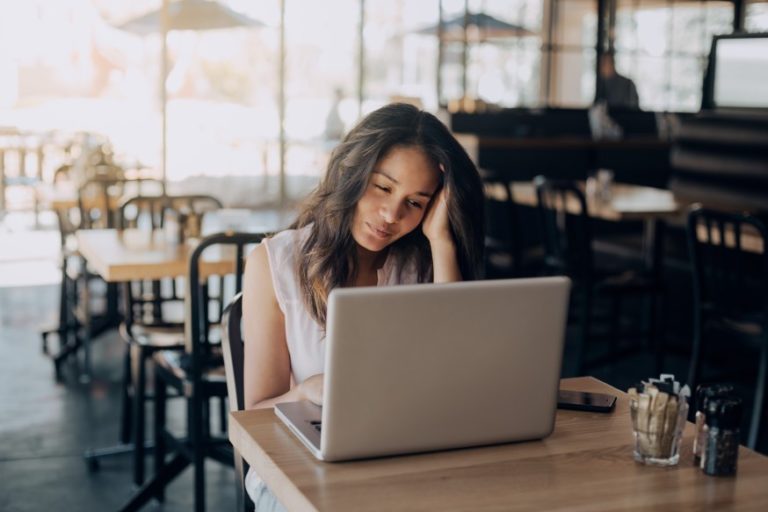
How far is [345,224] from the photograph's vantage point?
5.90 feet

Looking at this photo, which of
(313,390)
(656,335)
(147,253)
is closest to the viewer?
(313,390)

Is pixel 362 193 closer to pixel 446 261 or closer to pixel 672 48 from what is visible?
pixel 446 261

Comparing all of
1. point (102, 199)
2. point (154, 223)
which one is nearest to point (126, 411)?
point (154, 223)

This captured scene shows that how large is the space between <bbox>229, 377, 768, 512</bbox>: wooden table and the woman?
1.10 feet

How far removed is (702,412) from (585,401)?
28 cm

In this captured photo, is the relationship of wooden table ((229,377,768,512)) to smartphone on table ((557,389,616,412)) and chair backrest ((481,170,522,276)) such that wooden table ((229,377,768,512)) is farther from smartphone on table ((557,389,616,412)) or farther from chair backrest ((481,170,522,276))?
chair backrest ((481,170,522,276))

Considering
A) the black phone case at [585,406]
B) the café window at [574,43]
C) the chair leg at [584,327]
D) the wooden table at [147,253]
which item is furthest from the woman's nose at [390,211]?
the café window at [574,43]

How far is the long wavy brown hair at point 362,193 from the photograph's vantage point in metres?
1.76

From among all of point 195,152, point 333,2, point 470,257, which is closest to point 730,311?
point 470,257

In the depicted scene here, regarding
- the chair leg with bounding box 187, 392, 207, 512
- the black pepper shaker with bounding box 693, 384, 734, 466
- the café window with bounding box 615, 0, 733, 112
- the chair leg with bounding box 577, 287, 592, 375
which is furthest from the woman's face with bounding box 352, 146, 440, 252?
the café window with bounding box 615, 0, 733, 112

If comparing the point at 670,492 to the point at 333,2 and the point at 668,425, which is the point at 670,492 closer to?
the point at 668,425

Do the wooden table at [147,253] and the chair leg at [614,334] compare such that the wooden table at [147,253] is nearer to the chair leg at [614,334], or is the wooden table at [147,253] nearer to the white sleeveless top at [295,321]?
the white sleeveless top at [295,321]

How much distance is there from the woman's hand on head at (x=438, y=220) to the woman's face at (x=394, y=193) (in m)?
0.04

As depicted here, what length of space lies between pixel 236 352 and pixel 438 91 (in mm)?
7597
